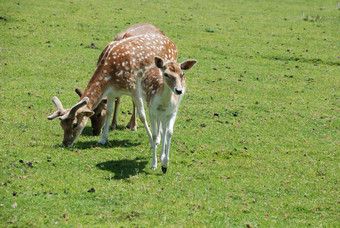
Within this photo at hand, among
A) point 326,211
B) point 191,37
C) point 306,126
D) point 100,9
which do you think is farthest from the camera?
point 100,9

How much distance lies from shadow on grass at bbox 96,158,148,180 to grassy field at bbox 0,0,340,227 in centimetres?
4

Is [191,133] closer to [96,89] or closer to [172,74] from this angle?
[96,89]

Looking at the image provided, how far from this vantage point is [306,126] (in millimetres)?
12969

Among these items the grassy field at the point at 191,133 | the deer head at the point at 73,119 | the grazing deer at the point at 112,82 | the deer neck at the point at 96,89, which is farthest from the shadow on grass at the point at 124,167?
the deer neck at the point at 96,89

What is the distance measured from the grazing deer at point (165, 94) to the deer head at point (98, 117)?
175 cm

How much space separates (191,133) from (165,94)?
3104 mm

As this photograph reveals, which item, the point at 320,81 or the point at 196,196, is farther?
the point at 320,81

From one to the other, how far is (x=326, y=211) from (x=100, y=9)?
61.4 ft

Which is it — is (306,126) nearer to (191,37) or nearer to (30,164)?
(30,164)

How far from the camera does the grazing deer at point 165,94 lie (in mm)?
8766

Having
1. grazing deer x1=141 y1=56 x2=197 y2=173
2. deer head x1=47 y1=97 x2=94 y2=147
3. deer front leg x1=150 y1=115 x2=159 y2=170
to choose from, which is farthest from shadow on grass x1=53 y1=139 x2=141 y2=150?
deer front leg x1=150 y1=115 x2=159 y2=170

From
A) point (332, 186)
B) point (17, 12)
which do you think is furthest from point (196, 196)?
point (17, 12)

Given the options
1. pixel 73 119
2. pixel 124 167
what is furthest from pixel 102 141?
pixel 124 167

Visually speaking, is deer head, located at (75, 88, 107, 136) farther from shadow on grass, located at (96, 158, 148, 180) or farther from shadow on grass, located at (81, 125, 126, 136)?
shadow on grass, located at (96, 158, 148, 180)
